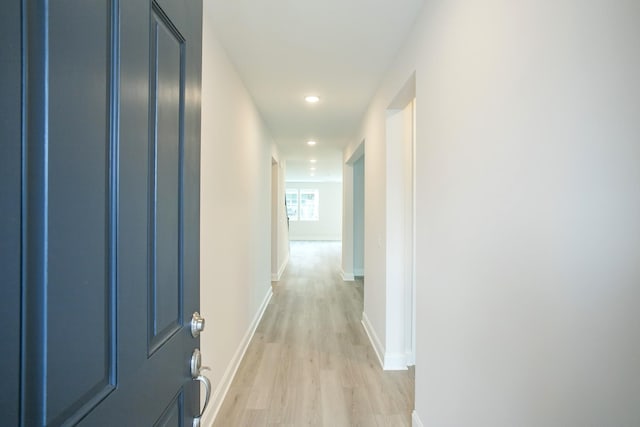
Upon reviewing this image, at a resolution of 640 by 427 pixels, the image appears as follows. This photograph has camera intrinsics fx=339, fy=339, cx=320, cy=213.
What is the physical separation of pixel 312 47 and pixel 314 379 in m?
2.49

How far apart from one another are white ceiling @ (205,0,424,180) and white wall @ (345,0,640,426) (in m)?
0.43

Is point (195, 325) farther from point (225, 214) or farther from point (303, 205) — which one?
point (303, 205)

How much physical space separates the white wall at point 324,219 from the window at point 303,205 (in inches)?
5.9

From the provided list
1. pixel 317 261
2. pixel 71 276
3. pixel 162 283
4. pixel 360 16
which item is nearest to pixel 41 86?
pixel 71 276

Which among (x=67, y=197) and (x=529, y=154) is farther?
(x=529, y=154)

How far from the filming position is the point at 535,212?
0.93 m

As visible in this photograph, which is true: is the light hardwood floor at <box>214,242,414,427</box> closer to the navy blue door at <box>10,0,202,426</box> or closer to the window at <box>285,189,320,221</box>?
the navy blue door at <box>10,0,202,426</box>

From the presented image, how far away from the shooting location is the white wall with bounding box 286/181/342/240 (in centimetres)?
1405

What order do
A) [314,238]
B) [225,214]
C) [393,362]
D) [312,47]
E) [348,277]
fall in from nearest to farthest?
[312,47] → [225,214] → [393,362] → [348,277] → [314,238]

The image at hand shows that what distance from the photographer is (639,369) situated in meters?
0.64

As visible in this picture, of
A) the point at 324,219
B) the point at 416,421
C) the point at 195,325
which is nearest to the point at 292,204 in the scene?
the point at 324,219

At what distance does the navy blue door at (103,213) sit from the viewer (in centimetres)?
45

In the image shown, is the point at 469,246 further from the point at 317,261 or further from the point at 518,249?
the point at 317,261

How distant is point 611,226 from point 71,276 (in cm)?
100
